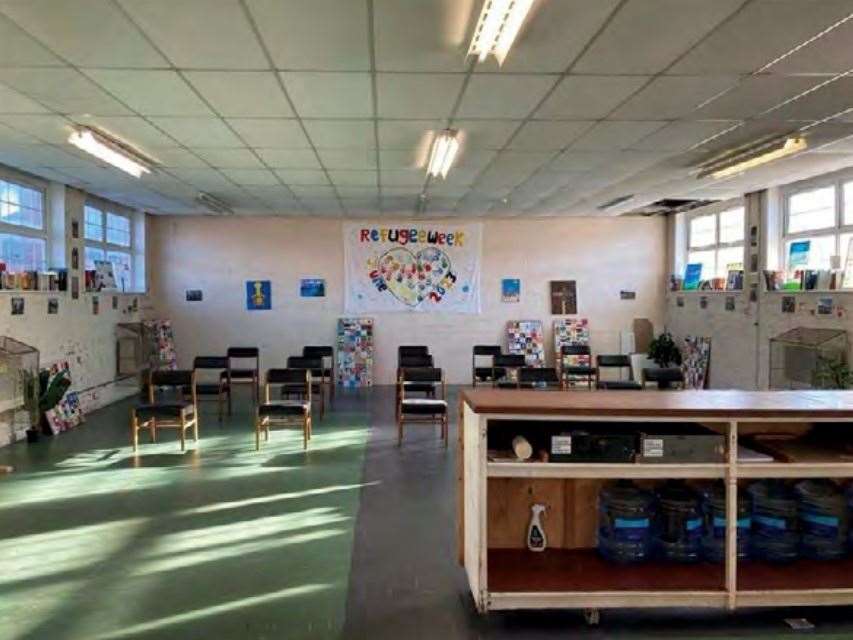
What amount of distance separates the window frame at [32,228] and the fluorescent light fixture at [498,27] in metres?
5.75

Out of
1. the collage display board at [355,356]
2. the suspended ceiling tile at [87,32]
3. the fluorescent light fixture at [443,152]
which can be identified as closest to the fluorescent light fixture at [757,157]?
the fluorescent light fixture at [443,152]

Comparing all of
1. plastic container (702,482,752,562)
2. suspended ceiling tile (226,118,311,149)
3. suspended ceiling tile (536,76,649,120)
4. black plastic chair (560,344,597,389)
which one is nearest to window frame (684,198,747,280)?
black plastic chair (560,344,597,389)

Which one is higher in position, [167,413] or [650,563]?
[167,413]

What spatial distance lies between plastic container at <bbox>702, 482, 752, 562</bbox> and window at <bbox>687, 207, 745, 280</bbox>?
6.57m

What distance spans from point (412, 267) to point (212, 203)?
134 inches

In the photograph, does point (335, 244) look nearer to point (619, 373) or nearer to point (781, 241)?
point (619, 373)

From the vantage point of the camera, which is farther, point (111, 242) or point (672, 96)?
point (111, 242)

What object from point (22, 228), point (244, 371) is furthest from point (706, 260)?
point (22, 228)

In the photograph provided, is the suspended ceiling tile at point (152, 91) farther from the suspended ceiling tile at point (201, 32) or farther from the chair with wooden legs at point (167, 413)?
the chair with wooden legs at point (167, 413)

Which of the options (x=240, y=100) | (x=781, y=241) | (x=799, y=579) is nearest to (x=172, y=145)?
(x=240, y=100)

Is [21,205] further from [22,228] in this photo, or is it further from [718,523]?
[718,523]

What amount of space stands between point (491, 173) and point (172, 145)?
10.6ft

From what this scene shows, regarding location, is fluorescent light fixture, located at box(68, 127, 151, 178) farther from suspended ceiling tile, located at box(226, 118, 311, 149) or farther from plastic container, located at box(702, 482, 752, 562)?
plastic container, located at box(702, 482, 752, 562)

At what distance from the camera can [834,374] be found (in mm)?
6363
